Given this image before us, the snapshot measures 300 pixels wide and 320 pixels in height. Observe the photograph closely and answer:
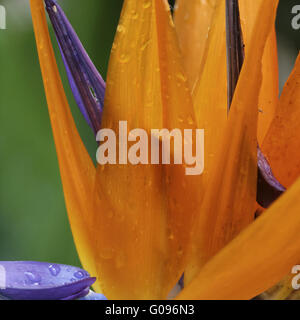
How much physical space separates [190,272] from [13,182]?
21cm

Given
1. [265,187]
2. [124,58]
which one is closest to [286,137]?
[265,187]

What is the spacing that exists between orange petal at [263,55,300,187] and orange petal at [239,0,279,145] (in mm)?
15

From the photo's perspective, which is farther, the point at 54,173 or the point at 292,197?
the point at 54,173

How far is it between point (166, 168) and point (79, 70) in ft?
0.40

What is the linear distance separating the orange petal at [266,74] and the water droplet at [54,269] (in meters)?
0.22

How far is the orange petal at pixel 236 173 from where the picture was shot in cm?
37

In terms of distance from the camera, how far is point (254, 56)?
0.37 m

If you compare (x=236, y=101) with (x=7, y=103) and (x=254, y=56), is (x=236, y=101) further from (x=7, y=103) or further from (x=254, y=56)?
Answer: (x=7, y=103)

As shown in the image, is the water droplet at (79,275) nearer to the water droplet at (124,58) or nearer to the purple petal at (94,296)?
the purple petal at (94,296)

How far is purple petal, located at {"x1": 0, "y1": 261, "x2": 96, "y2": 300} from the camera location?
0.39 m

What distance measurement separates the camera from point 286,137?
0.39m

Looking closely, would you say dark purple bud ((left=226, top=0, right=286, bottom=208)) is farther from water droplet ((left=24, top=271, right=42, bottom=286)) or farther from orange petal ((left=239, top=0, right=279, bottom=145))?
water droplet ((left=24, top=271, right=42, bottom=286))
